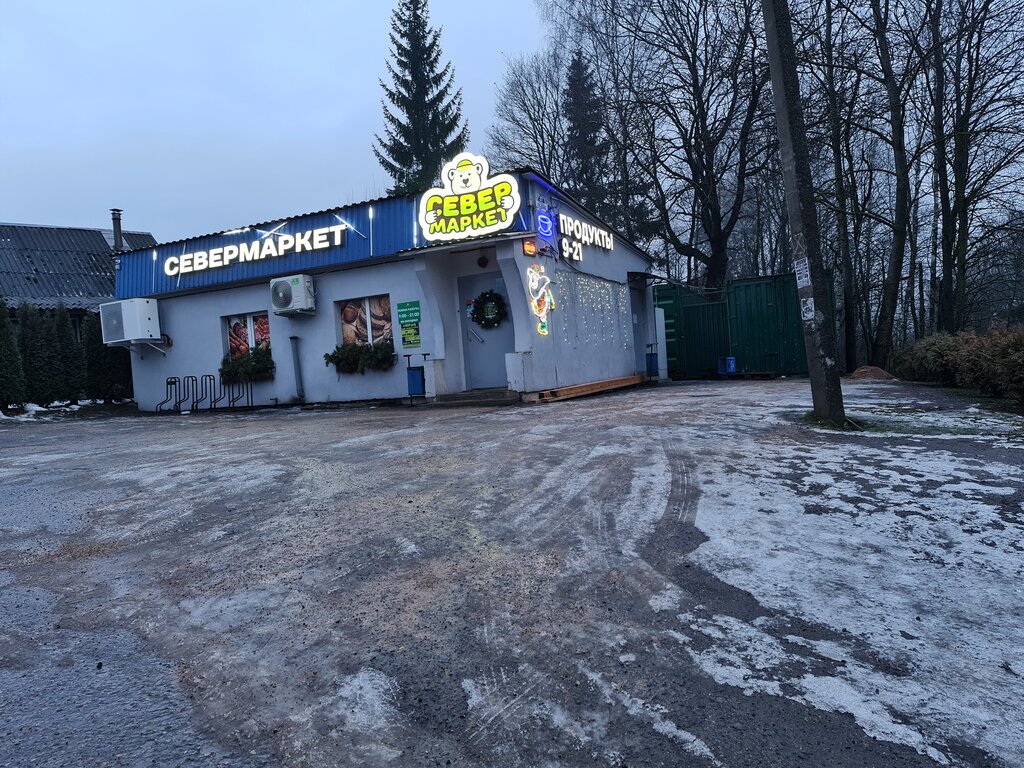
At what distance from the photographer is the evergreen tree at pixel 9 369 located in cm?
1459

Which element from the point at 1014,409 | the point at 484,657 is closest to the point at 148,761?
the point at 484,657

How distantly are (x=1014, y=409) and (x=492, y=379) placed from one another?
29.7 ft

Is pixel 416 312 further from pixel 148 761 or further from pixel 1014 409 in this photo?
pixel 148 761

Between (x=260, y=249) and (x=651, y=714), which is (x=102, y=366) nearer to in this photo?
(x=260, y=249)

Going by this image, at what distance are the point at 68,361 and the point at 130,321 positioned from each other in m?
2.82

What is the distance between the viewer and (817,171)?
21906mm

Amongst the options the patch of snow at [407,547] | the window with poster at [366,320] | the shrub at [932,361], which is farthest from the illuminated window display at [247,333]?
the shrub at [932,361]

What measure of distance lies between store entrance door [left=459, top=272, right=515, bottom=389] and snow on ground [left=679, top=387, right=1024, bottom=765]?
832 centimetres

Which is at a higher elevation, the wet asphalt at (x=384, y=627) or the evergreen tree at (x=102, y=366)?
the evergreen tree at (x=102, y=366)

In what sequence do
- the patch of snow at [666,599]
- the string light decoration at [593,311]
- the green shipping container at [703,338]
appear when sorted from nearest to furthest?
the patch of snow at [666,599], the string light decoration at [593,311], the green shipping container at [703,338]

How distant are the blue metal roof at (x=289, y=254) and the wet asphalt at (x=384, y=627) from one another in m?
8.24

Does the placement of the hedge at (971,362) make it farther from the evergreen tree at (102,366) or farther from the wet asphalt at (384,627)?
the evergreen tree at (102,366)

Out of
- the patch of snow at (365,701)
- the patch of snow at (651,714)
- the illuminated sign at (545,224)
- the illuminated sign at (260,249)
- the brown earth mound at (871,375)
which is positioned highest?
the illuminated sign at (260,249)

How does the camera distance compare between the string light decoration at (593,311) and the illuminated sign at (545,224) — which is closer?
the illuminated sign at (545,224)
